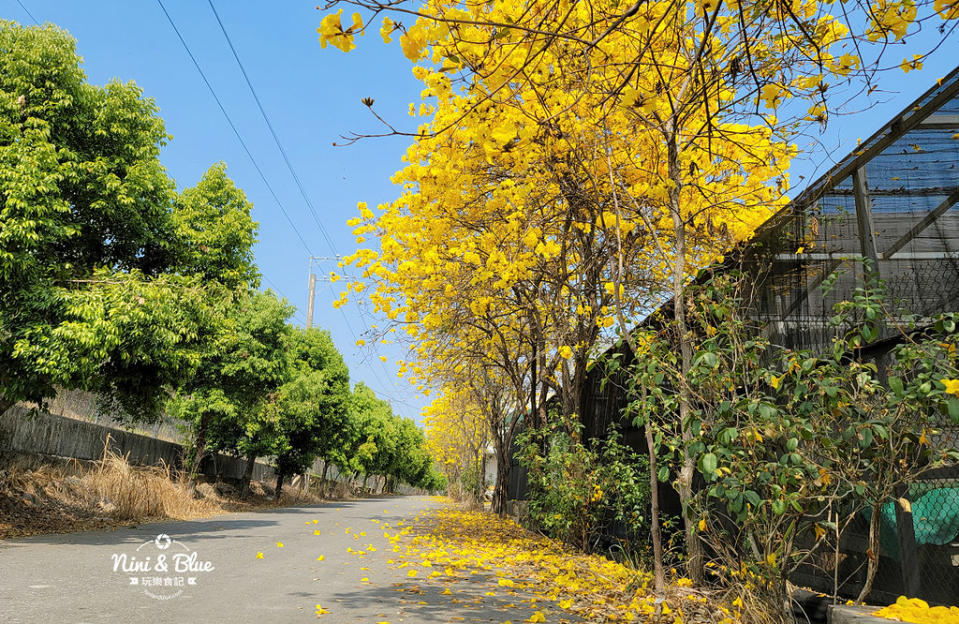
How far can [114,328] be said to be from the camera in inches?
282

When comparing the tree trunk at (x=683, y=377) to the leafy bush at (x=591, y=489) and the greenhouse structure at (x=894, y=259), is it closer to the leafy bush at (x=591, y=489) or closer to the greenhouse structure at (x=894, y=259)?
the greenhouse structure at (x=894, y=259)

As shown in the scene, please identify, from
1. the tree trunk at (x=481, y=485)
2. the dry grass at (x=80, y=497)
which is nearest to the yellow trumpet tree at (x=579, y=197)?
the dry grass at (x=80, y=497)

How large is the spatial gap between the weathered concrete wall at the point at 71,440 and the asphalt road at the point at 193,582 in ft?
9.27

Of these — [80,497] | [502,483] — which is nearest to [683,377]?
[80,497]

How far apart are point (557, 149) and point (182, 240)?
680 centimetres

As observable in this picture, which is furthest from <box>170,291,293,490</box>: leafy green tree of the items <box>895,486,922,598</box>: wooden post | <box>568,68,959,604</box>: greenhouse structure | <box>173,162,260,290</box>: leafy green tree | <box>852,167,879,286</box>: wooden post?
<box>895,486,922,598</box>: wooden post

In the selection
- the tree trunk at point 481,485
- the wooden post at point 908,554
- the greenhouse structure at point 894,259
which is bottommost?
the tree trunk at point 481,485

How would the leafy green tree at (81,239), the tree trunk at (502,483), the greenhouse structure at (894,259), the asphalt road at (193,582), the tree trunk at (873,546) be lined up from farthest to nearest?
the tree trunk at (502,483)
the leafy green tree at (81,239)
the asphalt road at (193,582)
the greenhouse structure at (894,259)
the tree trunk at (873,546)

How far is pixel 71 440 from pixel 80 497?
1.94 meters

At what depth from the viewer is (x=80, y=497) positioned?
956cm

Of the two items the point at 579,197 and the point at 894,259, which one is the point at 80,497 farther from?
the point at 894,259

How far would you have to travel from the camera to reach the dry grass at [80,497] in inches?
325

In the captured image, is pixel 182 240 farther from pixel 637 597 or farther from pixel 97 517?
pixel 637 597

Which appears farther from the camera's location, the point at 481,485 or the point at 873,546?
the point at 481,485
